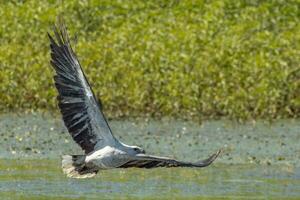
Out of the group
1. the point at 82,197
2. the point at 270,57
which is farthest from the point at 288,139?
the point at 82,197

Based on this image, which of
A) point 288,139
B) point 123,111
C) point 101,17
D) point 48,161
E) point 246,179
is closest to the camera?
point 246,179

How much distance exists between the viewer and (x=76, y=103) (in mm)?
10773

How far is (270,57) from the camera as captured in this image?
1731 cm

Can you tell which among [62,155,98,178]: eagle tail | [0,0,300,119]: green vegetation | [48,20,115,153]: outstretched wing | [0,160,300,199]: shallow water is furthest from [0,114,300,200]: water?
[48,20,115,153]: outstretched wing

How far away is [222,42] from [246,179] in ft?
16.5

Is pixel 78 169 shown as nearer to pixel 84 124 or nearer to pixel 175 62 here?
pixel 84 124

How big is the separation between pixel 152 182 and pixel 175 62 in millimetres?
4892

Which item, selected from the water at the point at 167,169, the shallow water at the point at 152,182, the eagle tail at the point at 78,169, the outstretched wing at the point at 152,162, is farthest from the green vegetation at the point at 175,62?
the outstretched wing at the point at 152,162

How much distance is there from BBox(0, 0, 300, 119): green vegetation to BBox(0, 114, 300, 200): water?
447 millimetres

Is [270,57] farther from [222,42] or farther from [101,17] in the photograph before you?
[101,17]

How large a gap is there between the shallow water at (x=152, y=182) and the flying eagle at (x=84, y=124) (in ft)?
2.87

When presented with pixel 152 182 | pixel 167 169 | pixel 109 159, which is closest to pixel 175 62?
pixel 167 169

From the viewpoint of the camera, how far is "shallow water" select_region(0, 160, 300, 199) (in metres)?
11.8

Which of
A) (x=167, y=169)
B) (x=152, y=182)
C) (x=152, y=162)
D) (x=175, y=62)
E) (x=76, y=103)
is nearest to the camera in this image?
(x=152, y=162)
